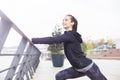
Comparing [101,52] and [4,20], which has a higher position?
[4,20]

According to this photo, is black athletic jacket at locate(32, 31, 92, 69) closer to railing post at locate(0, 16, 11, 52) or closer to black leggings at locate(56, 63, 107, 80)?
black leggings at locate(56, 63, 107, 80)

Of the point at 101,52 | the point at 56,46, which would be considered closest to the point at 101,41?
the point at 101,52

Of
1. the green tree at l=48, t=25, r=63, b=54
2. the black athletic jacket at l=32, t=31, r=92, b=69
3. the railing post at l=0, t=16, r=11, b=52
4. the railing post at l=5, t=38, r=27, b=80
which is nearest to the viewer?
the railing post at l=0, t=16, r=11, b=52

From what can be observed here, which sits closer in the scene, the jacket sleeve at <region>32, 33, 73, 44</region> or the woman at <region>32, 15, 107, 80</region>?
the jacket sleeve at <region>32, 33, 73, 44</region>

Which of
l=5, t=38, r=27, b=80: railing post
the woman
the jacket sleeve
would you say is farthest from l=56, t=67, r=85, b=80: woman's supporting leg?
l=5, t=38, r=27, b=80: railing post

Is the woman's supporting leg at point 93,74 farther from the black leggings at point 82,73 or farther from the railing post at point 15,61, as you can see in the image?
the railing post at point 15,61

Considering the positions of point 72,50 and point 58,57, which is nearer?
point 72,50

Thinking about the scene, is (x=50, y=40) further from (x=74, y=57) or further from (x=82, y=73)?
(x=82, y=73)

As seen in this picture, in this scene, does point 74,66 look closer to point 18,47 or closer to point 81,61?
point 81,61

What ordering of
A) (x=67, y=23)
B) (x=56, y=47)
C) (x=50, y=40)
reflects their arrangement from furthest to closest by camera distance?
1. (x=56, y=47)
2. (x=67, y=23)
3. (x=50, y=40)

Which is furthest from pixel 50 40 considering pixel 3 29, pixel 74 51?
pixel 3 29

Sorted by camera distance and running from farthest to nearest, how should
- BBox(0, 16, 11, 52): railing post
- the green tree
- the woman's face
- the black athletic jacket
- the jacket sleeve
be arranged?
1. the green tree
2. the woman's face
3. the black athletic jacket
4. the jacket sleeve
5. BBox(0, 16, 11, 52): railing post

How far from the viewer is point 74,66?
2.48 meters

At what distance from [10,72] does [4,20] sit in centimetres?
89
